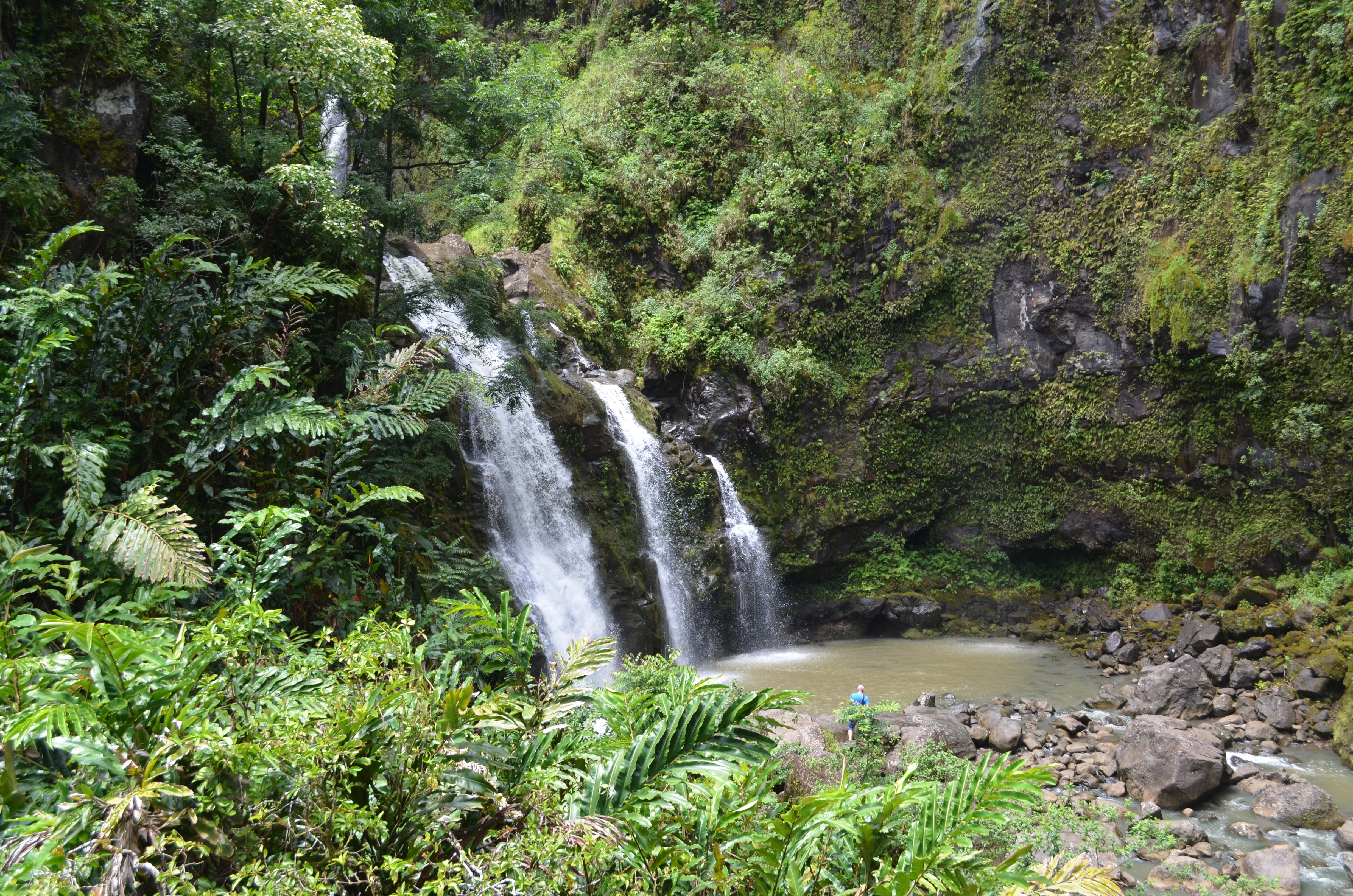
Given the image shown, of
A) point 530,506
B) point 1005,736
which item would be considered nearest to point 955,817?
point 1005,736

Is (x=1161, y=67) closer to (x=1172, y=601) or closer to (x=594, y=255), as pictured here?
(x=1172, y=601)

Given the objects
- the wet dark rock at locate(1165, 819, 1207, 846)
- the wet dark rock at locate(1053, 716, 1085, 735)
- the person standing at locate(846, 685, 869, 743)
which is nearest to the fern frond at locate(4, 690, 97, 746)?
the person standing at locate(846, 685, 869, 743)

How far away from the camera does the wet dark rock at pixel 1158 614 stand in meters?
11.3

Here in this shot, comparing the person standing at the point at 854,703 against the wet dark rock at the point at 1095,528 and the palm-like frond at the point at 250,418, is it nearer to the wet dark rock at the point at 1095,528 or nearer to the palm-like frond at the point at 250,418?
the palm-like frond at the point at 250,418

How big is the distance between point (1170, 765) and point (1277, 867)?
137cm

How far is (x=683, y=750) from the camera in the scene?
2.43m

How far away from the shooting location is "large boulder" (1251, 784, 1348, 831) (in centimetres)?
652

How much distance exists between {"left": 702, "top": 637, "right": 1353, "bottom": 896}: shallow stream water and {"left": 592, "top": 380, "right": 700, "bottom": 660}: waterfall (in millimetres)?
875

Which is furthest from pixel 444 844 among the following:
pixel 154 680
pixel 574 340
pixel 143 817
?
pixel 574 340

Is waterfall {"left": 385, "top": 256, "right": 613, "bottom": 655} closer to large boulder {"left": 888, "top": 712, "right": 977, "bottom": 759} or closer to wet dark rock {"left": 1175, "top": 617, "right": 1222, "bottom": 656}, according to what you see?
large boulder {"left": 888, "top": 712, "right": 977, "bottom": 759}

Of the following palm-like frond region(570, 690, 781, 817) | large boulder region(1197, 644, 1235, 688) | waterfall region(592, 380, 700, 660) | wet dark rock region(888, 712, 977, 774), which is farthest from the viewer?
waterfall region(592, 380, 700, 660)

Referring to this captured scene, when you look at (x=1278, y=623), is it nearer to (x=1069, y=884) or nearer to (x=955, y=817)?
(x=955, y=817)

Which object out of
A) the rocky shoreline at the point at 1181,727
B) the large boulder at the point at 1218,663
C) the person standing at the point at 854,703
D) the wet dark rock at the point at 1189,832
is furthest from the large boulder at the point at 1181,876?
the large boulder at the point at 1218,663

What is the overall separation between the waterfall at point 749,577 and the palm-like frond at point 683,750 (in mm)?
9568
